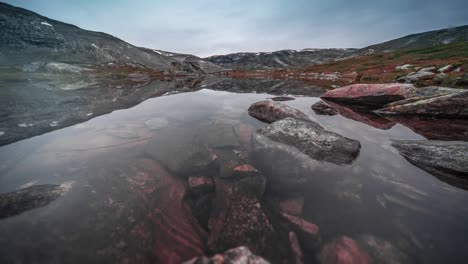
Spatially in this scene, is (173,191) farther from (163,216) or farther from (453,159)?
(453,159)

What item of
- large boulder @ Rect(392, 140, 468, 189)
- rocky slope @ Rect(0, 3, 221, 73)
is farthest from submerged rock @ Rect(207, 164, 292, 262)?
rocky slope @ Rect(0, 3, 221, 73)

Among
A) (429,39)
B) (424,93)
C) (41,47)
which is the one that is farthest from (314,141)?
(429,39)

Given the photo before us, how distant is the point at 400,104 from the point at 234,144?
1041 centimetres

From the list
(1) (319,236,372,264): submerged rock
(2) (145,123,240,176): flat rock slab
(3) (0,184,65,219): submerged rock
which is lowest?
(1) (319,236,372,264): submerged rock

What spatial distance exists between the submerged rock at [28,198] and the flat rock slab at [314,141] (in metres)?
5.38

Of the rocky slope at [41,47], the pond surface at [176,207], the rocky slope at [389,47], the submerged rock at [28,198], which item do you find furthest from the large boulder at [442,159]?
the rocky slope at [389,47]

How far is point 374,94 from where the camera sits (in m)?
11.4

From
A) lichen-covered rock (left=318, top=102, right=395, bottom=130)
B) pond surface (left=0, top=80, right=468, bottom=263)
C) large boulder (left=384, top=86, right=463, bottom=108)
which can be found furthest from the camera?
large boulder (left=384, top=86, right=463, bottom=108)

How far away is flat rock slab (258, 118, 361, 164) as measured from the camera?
490 centimetres

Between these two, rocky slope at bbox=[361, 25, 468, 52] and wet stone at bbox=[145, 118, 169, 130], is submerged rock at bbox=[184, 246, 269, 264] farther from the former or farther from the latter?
rocky slope at bbox=[361, 25, 468, 52]

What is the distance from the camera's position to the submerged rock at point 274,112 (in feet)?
26.1

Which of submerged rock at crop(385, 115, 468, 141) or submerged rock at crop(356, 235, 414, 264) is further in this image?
submerged rock at crop(385, 115, 468, 141)

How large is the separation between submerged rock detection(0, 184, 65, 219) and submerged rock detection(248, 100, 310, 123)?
23.5 ft

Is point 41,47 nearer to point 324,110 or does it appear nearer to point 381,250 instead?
point 324,110
